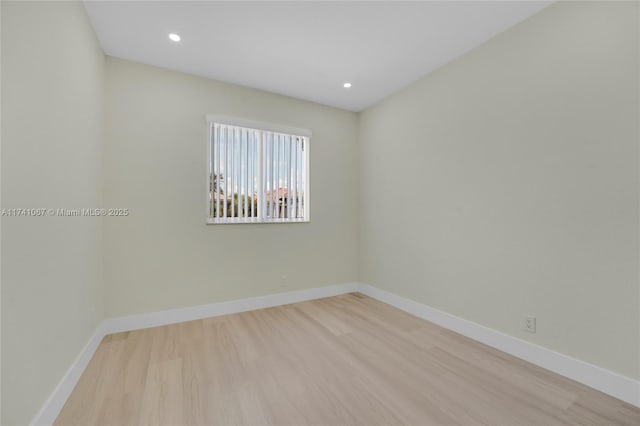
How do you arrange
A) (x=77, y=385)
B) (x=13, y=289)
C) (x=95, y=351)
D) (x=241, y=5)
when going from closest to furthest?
(x=13, y=289) → (x=77, y=385) → (x=241, y=5) → (x=95, y=351)

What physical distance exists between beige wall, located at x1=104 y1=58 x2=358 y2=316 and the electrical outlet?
2.29 metres

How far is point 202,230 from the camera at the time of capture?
2906 mm

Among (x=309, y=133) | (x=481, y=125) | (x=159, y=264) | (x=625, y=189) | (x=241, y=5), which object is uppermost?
(x=241, y=5)

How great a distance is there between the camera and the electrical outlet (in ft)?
6.59

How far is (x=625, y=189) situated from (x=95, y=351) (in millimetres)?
4035

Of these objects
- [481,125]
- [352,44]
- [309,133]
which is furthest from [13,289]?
[481,125]

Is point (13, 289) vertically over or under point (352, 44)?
under

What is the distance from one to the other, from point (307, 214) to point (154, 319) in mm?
2089

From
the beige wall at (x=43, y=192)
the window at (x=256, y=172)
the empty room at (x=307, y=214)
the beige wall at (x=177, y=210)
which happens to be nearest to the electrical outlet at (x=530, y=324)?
the empty room at (x=307, y=214)

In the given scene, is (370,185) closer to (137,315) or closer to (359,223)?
(359,223)

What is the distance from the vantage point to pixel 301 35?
2.26 m

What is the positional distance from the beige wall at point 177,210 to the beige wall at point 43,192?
1.64ft

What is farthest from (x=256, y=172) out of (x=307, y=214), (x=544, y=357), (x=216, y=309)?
(x=544, y=357)

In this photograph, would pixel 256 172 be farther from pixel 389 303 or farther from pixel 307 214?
pixel 389 303
